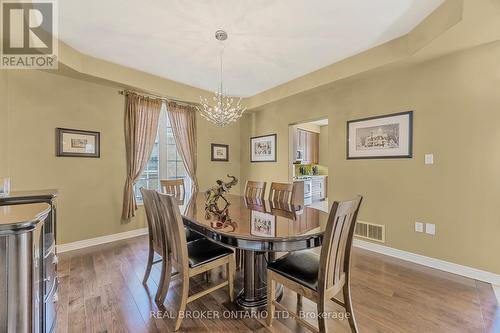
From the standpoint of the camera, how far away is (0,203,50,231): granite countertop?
99 cm

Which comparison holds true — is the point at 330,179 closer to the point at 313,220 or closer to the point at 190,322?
the point at 313,220

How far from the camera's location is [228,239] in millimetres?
1594

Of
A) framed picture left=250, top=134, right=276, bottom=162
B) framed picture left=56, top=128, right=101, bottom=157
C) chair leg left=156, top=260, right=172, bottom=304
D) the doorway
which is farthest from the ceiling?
the doorway

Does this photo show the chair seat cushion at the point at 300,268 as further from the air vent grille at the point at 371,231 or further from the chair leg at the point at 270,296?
the air vent grille at the point at 371,231

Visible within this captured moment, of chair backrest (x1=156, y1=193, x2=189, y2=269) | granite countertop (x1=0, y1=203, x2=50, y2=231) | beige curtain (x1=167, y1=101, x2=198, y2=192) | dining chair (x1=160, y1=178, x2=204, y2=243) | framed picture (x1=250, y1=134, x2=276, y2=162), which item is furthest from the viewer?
framed picture (x1=250, y1=134, x2=276, y2=162)

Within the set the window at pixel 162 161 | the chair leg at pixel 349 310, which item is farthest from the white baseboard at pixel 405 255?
the chair leg at pixel 349 310

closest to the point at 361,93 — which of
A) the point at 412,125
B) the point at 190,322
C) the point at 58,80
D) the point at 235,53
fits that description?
the point at 412,125

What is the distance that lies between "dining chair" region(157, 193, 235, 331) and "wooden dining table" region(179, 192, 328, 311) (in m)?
0.18

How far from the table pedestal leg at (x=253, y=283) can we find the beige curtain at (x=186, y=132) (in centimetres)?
282

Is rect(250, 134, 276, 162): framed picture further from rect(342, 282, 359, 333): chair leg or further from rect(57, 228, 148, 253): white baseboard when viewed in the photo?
rect(342, 282, 359, 333): chair leg

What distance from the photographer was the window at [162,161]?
13.6 feet

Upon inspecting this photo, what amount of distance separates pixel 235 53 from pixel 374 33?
66.5 inches

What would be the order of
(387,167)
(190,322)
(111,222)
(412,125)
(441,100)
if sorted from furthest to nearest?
(111,222) < (387,167) < (412,125) < (441,100) < (190,322)

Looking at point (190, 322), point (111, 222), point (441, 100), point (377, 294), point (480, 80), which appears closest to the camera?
point (190, 322)
